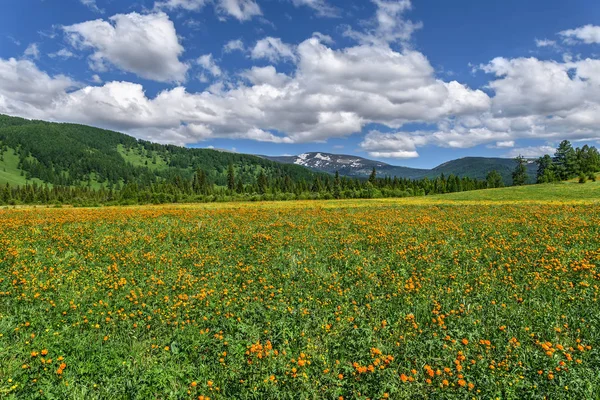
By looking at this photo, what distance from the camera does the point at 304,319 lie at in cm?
728

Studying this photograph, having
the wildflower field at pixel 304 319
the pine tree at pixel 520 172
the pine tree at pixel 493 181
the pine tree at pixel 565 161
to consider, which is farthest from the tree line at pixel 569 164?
the wildflower field at pixel 304 319

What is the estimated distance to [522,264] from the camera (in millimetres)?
10203

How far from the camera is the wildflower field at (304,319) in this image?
5.05 metres

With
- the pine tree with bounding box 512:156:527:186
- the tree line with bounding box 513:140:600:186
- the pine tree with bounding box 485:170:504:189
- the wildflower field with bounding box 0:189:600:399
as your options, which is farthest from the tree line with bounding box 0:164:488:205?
the wildflower field with bounding box 0:189:600:399

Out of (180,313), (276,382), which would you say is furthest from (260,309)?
(276,382)

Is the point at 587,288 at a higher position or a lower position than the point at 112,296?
higher

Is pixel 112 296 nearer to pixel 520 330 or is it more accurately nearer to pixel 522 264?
pixel 520 330

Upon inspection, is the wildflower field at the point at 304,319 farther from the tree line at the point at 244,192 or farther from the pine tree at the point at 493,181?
the pine tree at the point at 493,181

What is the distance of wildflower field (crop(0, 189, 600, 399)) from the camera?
16.6 ft

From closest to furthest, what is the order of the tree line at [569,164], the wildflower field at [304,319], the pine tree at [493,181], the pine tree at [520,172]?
the wildflower field at [304,319]
the tree line at [569,164]
the pine tree at [520,172]
the pine tree at [493,181]

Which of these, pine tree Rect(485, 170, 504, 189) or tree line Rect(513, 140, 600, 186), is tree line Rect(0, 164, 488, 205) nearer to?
pine tree Rect(485, 170, 504, 189)

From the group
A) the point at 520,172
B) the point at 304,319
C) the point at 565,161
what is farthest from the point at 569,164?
the point at 304,319

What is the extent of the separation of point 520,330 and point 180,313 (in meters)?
7.69

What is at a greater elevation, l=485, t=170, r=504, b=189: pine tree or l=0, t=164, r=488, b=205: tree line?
l=485, t=170, r=504, b=189: pine tree
